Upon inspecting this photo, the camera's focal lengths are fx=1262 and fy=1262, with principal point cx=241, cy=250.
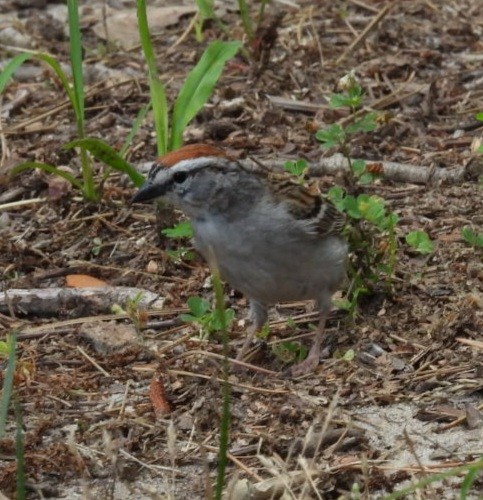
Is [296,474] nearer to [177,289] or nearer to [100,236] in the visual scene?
[177,289]

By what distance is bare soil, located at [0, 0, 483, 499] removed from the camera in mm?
4293

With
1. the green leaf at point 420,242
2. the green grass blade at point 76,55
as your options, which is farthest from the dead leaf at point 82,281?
the green leaf at point 420,242

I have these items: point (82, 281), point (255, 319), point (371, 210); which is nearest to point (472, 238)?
point (371, 210)

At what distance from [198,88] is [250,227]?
1402 mm

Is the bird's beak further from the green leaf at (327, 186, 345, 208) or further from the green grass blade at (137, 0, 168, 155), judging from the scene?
the green grass blade at (137, 0, 168, 155)

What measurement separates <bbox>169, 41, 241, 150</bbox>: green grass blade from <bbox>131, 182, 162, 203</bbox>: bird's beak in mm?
1119

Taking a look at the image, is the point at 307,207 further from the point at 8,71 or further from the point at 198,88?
the point at 8,71

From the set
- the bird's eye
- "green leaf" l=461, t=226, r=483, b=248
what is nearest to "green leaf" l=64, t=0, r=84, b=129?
the bird's eye

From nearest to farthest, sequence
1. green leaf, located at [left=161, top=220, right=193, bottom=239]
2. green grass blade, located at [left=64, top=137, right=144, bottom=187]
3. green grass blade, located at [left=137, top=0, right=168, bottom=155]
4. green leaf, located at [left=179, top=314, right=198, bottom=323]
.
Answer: green leaf, located at [left=179, top=314, right=198, bottom=323] → green leaf, located at [left=161, top=220, right=193, bottom=239] → green grass blade, located at [left=64, top=137, right=144, bottom=187] → green grass blade, located at [left=137, top=0, right=168, bottom=155]

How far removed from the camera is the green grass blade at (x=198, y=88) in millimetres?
5977

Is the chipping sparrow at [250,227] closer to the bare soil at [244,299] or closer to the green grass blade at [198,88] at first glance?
the bare soil at [244,299]

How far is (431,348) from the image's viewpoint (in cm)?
495

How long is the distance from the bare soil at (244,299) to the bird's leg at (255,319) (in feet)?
0.27

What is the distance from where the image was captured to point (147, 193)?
4867 mm
